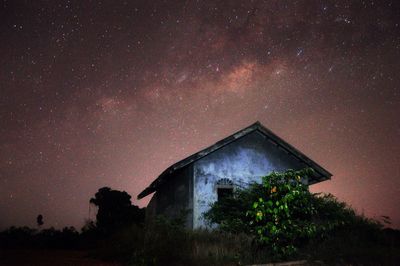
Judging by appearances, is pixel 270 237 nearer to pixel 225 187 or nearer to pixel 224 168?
pixel 225 187

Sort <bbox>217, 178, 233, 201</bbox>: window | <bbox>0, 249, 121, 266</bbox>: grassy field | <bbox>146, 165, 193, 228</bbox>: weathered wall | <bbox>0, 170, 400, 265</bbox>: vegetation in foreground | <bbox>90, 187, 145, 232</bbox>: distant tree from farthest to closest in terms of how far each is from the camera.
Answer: <bbox>90, 187, 145, 232</bbox>: distant tree < <bbox>217, 178, 233, 201</bbox>: window < <bbox>146, 165, 193, 228</bbox>: weathered wall < <bbox>0, 170, 400, 265</bbox>: vegetation in foreground < <bbox>0, 249, 121, 266</bbox>: grassy field

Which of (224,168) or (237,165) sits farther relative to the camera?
(237,165)

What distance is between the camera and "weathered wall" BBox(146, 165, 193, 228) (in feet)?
49.7

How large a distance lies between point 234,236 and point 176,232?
2102 millimetres

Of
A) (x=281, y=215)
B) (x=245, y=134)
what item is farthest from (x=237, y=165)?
(x=281, y=215)

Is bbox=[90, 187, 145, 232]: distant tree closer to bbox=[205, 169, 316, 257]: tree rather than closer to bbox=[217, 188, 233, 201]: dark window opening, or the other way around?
bbox=[217, 188, 233, 201]: dark window opening

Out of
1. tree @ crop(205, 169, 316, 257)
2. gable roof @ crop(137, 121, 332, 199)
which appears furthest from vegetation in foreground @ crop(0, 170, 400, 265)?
gable roof @ crop(137, 121, 332, 199)

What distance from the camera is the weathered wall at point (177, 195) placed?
1516cm

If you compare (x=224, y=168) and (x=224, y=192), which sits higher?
(x=224, y=168)

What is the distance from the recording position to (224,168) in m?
15.8

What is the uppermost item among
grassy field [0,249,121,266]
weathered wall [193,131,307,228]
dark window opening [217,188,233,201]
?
weathered wall [193,131,307,228]

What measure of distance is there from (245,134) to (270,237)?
6.97 metres

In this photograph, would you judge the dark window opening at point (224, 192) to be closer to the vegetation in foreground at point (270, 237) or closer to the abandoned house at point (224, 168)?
the abandoned house at point (224, 168)

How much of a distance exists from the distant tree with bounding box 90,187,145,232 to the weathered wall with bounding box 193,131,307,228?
12.4 meters
